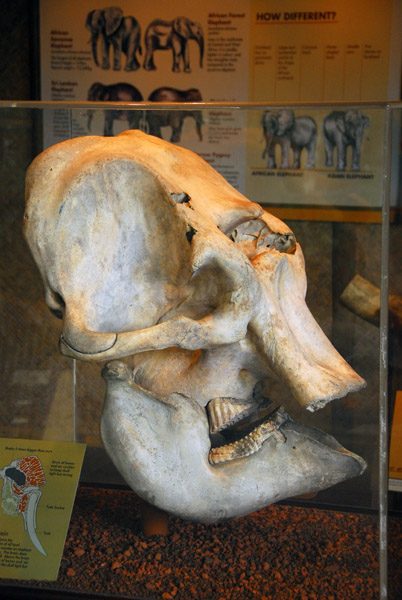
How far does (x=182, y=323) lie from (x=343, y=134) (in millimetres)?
553

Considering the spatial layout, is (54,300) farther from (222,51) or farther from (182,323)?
(222,51)

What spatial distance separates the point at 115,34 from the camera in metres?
2.59

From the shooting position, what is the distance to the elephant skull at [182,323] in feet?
5.11

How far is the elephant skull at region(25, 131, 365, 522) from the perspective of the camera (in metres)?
1.56

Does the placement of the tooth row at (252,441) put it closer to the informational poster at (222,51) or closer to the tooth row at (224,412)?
the tooth row at (224,412)

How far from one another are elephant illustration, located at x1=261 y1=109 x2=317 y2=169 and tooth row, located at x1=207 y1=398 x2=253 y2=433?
0.53 m

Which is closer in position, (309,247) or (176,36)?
(309,247)

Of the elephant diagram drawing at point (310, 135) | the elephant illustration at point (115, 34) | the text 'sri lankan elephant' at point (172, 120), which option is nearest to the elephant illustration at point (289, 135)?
the elephant diagram drawing at point (310, 135)

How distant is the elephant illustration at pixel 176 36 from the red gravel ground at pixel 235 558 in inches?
54.6

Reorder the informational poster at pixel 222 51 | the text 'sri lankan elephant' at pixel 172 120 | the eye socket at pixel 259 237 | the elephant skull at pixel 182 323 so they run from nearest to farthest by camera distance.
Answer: the elephant skull at pixel 182 323
the eye socket at pixel 259 237
the text 'sri lankan elephant' at pixel 172 120
the informational poster at pixel 222 51

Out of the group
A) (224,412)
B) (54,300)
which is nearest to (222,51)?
(54,300)

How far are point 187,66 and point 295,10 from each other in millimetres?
358

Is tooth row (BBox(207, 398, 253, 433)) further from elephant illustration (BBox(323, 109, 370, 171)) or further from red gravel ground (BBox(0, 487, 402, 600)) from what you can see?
elephant illustration (BBox(323, 109, 370, 171))

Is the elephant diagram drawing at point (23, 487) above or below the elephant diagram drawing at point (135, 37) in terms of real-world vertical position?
below
